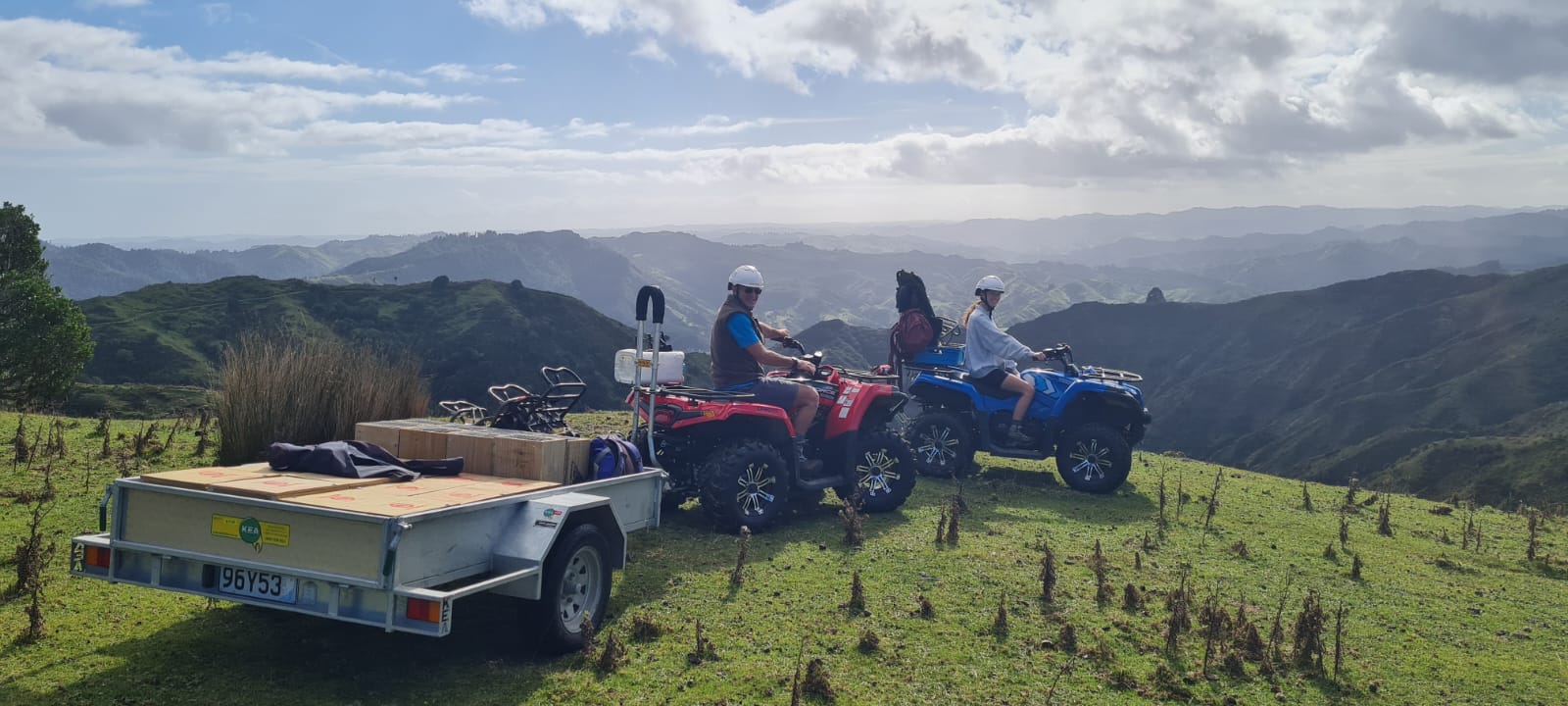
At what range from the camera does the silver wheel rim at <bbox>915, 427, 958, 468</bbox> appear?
585 inches

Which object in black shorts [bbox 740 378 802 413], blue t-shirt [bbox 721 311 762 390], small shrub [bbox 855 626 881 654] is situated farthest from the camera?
black shorts [bbox 740 378 802 413]

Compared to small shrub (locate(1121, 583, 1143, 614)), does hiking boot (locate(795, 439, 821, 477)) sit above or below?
above

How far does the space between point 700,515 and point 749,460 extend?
1300mm

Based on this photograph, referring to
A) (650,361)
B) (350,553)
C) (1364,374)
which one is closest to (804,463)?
(650,361)

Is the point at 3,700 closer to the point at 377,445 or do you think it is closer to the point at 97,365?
the point at 377,445

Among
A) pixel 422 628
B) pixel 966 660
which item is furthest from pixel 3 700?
pixel 966 660

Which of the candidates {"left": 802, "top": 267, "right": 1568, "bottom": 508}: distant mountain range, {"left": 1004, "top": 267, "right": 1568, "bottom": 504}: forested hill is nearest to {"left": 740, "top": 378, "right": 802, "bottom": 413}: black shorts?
{"left": 802, "top": 267, "right": 1568, "bottom": 508}: distant mountain range

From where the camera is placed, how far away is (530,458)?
284 inches

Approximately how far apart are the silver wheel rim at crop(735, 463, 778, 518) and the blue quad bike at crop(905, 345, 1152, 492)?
15.4 ft

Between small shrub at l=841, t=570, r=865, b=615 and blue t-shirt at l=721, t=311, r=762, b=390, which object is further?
blue t-shirt at l=721, t=311, r=762, b=390

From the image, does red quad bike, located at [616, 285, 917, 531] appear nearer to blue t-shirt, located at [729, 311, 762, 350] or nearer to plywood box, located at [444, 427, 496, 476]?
blue t-shirt, located at [729, 311, 762, 350]

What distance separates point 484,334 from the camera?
85.5 meters

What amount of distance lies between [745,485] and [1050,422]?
623 centimetres

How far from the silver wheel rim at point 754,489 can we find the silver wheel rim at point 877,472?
1949 mm
